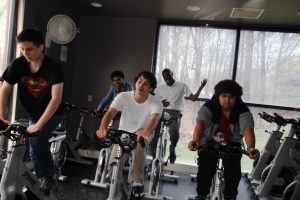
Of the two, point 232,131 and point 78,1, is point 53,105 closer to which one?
point 232,131

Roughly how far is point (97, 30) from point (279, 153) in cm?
374

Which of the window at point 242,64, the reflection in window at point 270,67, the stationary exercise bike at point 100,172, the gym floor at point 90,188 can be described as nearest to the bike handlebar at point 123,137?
the gym floor at point 90,188

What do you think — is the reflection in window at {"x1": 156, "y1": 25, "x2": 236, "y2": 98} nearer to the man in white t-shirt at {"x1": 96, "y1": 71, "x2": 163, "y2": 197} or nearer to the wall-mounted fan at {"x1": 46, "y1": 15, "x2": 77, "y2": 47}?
the wall-mounted fan at {"x1": 46, "y1": 15, "x2": 77, "y2": 47}

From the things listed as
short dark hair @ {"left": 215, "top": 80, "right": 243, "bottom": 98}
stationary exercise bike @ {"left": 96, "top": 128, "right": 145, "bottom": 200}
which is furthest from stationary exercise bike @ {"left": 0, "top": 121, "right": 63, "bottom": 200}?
short dark hair @ {"left": 215, "top": 80, "right": 243, "bottom": 98}

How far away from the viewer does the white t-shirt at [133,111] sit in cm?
295

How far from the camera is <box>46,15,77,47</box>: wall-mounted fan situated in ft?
12.9

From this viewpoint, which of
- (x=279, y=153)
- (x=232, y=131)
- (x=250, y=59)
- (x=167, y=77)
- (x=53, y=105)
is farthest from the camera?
(x=250, y=59)

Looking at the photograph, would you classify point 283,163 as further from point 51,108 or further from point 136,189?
point 51,108

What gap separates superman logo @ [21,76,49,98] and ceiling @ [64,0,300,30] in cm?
241

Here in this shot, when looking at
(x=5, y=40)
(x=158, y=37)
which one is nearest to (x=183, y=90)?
(x=158, y=37)

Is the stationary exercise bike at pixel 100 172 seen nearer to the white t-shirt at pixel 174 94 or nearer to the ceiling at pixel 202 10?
the white t-shirt at pixel 174 94

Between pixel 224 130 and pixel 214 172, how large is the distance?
376 mm

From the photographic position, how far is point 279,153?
3.58 m

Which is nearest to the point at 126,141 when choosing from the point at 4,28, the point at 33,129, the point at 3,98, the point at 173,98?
the point at 33,129
